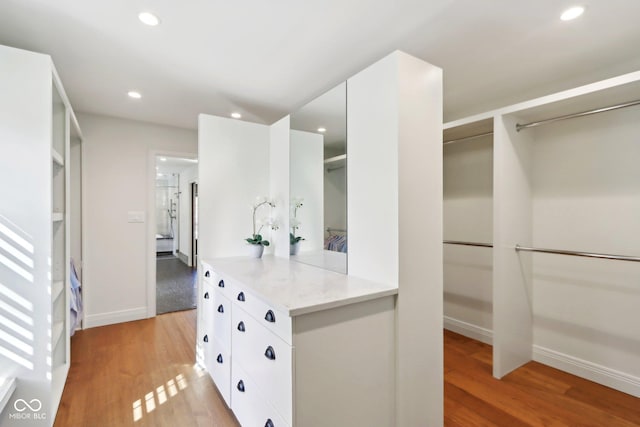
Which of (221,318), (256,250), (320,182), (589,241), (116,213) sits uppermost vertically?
(320,182)

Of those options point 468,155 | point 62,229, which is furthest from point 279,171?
point 468,155

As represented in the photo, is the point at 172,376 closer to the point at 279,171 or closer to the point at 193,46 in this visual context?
the point at 279,171

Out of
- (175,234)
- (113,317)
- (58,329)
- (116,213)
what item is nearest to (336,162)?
(58,329)

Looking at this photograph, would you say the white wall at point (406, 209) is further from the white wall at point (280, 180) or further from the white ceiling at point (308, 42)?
the white wall at point (280, 180)

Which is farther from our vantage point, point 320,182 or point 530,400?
point 320,182

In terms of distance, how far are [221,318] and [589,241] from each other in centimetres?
285

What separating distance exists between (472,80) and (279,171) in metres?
A: 1.79

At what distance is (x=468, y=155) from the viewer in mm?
3166

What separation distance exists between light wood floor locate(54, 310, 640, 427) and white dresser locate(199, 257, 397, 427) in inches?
18.0

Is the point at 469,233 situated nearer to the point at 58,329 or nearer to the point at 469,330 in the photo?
the point at 469,330

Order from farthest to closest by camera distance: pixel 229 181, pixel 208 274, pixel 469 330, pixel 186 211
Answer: pixel 186 211 < pixel 469 330 < pixel 229 181 < pixel 208 274

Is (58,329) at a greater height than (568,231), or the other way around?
(568,231)

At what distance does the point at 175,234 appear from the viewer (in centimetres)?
845


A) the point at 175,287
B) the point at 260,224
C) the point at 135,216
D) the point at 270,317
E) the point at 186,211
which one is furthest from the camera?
the point at 186,211
